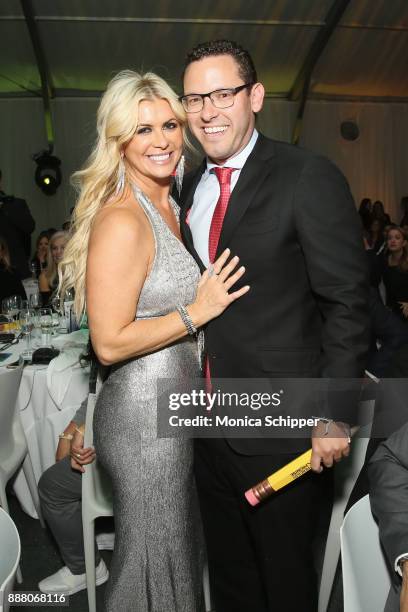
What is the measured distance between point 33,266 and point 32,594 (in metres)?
3.78

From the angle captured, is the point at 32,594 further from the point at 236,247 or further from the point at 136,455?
the point at 236,247

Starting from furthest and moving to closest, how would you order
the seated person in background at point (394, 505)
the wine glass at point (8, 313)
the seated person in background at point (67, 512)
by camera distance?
1. the wine glass at point (8, 313)
2. the seated person in background at point (67, 512)
3. the seated person in background at point (394, 505)

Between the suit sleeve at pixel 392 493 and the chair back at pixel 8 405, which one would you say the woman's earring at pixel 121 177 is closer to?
the suit sleeve at pixel 392 493

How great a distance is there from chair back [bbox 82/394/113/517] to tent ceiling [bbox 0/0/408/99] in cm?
677

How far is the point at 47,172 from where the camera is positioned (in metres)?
11.0

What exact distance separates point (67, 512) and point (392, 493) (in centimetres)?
148

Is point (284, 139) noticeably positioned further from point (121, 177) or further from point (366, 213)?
point (121, 177)

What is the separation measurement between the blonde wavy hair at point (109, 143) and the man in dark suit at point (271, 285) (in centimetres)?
10

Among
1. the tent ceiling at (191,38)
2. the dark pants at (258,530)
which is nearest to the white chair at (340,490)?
the dark pants at (258,530)

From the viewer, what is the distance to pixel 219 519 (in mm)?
1884

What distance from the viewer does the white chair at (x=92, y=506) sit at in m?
2.26

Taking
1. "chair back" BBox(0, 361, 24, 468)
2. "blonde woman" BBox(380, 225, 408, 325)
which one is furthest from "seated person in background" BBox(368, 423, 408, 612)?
"blonde woman" BBox(380, 225, 408, 325)

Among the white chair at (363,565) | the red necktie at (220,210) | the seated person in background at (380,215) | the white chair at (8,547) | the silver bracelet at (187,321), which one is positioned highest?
the seated person in background at (380,215)

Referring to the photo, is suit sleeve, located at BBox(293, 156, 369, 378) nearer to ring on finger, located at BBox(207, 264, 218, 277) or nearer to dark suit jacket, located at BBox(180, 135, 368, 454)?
dark suit jacket, located at BBox(180, 135, 368, 454)
